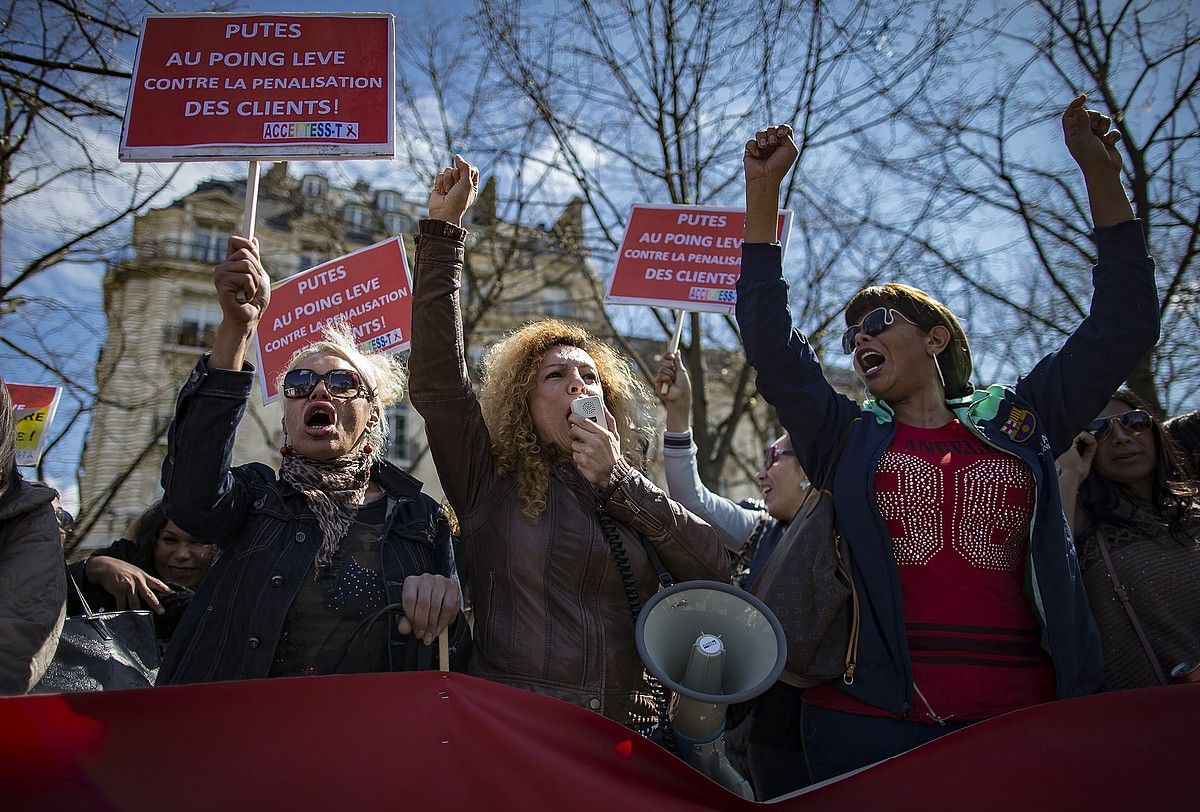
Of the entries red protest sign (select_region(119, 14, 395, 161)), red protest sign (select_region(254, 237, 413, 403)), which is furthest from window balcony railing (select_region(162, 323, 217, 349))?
red protest sign (select_region(119, 14, 395, 161))

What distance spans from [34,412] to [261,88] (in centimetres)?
312

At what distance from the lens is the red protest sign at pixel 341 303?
14.9ft

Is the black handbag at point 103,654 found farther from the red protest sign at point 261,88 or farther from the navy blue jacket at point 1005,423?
the navy blue jacket at point 1005,423

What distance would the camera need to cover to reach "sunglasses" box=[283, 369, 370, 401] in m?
2.74

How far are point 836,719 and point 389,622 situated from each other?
1162mm

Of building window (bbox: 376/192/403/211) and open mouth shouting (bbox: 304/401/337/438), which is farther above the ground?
building window (bbox: 376/192/403/211)

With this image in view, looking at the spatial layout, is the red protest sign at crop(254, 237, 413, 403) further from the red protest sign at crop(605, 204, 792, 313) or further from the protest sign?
the protest sign

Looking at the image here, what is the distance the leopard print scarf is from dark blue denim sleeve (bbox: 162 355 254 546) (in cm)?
27

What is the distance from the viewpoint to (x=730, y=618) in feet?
7.41

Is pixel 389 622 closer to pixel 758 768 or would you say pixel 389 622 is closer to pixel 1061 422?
pixel 758 768

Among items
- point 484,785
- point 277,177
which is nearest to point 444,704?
point 484,785

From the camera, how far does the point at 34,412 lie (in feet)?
17.3

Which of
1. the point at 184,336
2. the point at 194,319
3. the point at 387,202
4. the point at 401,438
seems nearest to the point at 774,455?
the point at 387,202

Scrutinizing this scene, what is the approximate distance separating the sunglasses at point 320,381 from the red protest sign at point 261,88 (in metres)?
0.87
